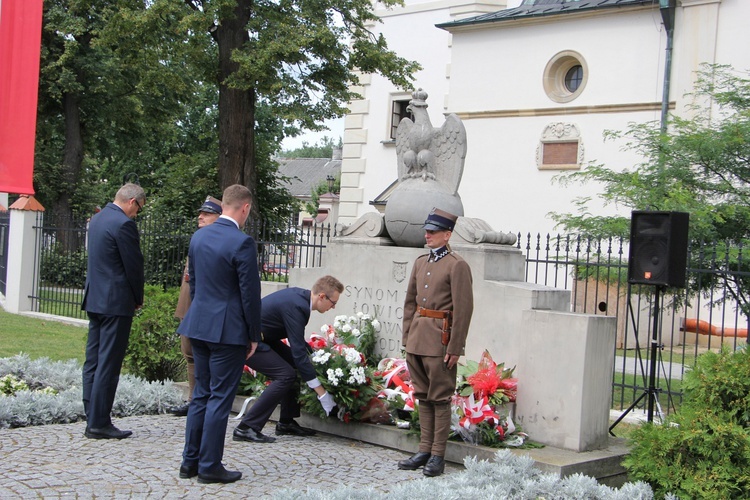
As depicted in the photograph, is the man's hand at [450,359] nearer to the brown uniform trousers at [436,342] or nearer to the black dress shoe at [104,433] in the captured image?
the brown uniform trousers at [436,342]

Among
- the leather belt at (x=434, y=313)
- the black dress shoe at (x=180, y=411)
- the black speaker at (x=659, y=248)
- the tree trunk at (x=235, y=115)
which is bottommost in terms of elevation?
the black dress shoe at (x=180, y=411)

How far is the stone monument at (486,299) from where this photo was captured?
736cm

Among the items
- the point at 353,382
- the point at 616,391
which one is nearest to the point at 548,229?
the point at 616,391

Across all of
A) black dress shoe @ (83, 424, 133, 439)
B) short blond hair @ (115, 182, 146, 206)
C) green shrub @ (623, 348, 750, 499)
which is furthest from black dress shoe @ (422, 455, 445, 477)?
short blond hair @ (115, 182, 146, 206)

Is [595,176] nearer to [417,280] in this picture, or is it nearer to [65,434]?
[417,280]

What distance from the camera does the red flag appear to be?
5500 mm

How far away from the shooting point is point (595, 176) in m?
13.9

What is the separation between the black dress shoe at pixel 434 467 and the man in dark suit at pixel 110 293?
101 inches

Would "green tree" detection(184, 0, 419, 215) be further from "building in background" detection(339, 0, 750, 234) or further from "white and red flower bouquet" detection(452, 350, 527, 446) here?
"white and red flower bouquet" detection(452, 350, 527, 446)

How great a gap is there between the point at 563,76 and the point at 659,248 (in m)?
15.3

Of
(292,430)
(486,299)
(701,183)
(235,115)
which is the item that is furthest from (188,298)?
(235,115)

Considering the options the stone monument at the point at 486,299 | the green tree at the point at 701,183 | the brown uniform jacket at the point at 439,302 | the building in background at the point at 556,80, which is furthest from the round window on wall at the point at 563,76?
the brown uniform jacket at the point at 439,302

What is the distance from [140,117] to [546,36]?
14.9 m

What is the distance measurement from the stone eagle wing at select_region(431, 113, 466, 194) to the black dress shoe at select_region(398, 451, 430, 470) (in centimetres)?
337
